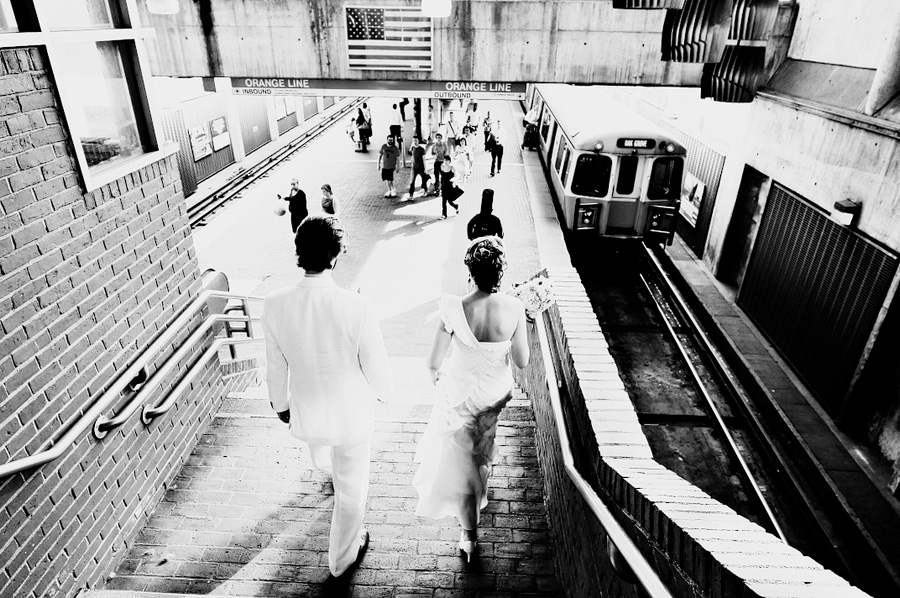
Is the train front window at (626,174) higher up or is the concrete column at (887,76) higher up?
the concrete column at (887,76)

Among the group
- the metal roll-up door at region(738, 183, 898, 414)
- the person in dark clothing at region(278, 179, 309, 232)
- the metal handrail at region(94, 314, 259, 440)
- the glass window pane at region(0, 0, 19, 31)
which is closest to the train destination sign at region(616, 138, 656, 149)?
the metal roll-up door at region(738, 183, 898, 414)

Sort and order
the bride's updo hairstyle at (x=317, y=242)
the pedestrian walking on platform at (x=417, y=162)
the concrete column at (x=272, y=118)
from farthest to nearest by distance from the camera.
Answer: the concrete column at (x=272, y=118) < the pedestrian walking on platform at (x=417, y=162) < the bride's updo hairstyle at (x=317, y=242)

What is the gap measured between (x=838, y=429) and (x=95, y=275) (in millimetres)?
8453

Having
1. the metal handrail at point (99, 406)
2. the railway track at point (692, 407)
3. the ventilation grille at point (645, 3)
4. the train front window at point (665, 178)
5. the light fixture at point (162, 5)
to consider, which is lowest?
the railway track at point (692, 407)

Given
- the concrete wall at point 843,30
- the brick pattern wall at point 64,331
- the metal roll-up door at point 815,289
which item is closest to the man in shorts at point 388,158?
the metal roll-up door at point 815,289

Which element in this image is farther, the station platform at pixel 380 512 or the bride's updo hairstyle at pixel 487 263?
the station platform at pixel 380 512

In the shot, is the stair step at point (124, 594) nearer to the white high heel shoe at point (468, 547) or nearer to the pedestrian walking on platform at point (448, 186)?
the white high heel shoe at point (468, 547)

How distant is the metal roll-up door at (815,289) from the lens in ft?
23.4

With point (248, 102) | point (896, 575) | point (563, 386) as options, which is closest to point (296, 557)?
point (563, 386)

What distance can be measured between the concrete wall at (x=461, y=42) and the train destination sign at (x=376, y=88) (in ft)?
1.41

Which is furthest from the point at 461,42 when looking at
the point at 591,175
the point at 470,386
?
the point at 470,386

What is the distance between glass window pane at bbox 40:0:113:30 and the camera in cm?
278

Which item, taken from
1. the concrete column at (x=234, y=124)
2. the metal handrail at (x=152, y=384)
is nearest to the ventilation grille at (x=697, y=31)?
the metal handrail at (x=152, y=384)

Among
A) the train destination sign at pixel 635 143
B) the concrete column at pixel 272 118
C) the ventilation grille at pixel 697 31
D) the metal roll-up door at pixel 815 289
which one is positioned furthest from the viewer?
the concrete column at pixel 272 118
